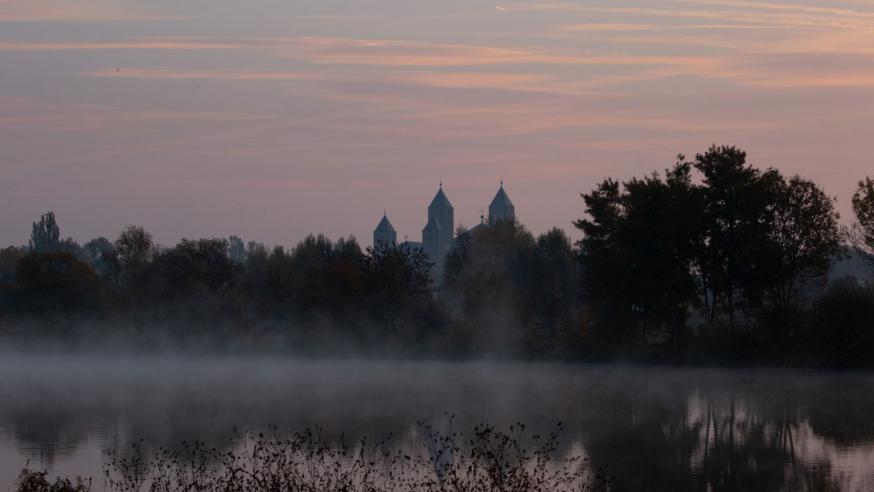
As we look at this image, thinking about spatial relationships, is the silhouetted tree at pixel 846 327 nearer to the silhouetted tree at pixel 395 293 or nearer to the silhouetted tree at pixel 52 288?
the silhouetted tree at pixel 395 293

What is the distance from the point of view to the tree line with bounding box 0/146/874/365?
53812 millimetres

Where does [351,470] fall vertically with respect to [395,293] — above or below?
below

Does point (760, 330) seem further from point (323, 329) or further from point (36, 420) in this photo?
point (36, 420)

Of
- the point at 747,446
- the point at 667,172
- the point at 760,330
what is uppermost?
the point at 667,172

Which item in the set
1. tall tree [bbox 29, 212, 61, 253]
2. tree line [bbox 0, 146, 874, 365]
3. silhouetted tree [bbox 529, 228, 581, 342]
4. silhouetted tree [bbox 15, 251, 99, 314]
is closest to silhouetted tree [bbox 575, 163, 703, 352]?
tree line [bbox 0, 146, 874, 365]

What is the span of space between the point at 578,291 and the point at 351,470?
54.9 m

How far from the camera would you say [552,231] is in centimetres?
8844

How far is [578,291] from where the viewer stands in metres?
76.3

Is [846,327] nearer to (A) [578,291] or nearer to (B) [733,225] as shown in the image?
(B) [733,225]

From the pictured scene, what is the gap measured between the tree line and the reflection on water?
343 centimetres

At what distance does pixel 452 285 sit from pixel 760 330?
49371 millimetres

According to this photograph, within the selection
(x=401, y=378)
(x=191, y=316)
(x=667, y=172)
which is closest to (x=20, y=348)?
(x=191, y=316)

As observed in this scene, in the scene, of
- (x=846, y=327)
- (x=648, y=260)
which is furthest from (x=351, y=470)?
(x=648, y=260)

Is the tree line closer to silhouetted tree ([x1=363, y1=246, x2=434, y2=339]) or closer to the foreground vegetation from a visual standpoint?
silhouetted tree ([x1=363, y1=246, x2=434, y2=339])
